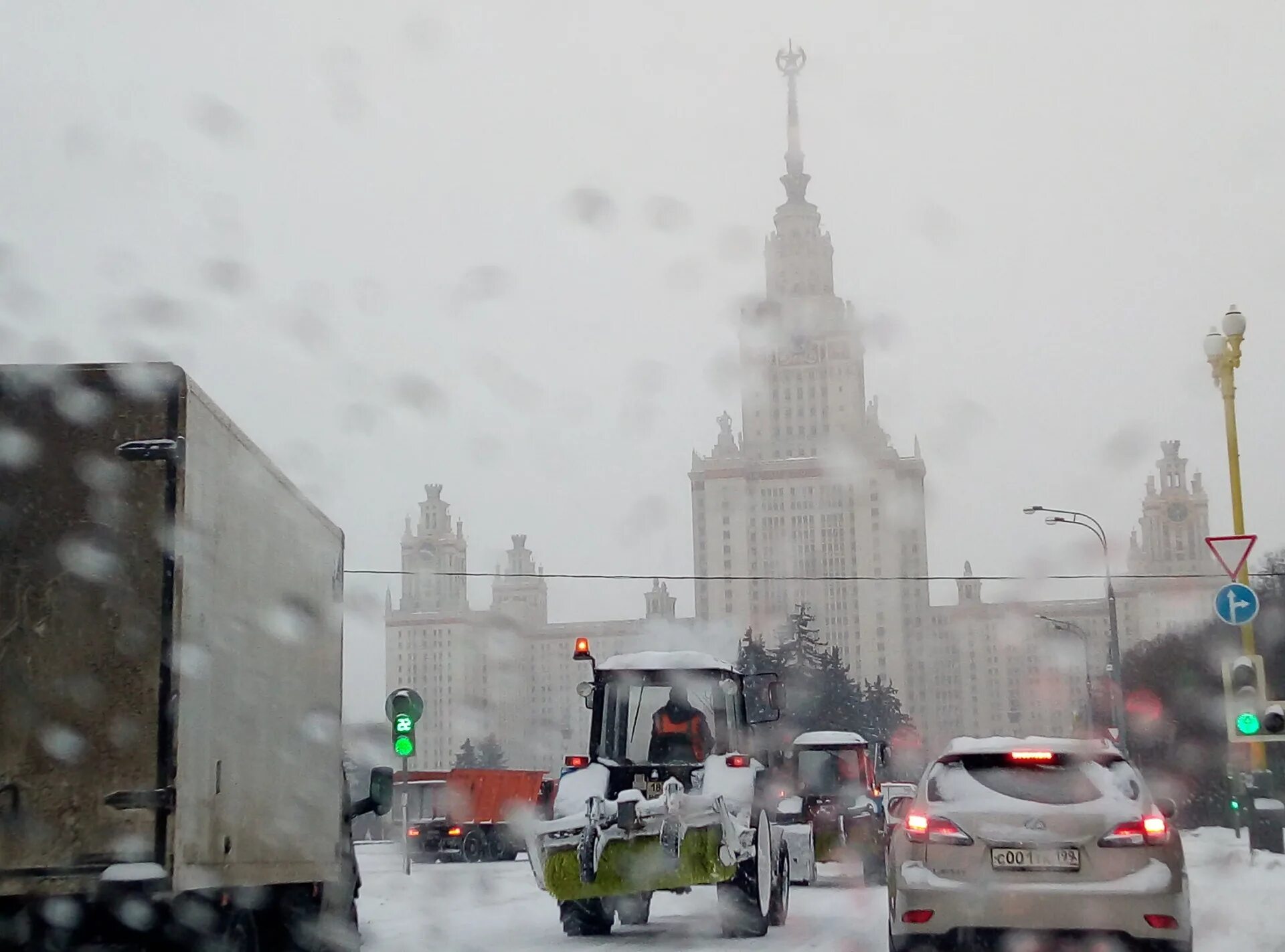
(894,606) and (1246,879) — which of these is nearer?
(1246,879)

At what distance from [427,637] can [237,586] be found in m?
146

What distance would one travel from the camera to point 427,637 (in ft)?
499

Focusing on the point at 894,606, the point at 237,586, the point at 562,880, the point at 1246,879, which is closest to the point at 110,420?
the point at 237,586

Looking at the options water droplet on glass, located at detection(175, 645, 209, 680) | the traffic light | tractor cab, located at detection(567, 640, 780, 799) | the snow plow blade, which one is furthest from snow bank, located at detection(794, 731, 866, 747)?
water droplet on glass, located at detection(175, 645, 209, 680)

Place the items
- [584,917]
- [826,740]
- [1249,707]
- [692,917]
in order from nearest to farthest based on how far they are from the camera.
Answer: [584,917] < [1249,707] < [692,917] < [826,740]

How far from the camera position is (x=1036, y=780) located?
32.0 ft

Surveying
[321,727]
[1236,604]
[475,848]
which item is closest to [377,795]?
[321,727]

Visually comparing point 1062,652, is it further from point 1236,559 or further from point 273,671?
point 273,671

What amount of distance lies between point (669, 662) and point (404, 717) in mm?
6849

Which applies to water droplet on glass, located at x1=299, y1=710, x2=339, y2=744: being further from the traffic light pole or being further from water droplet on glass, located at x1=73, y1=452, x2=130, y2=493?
the traffic light pole

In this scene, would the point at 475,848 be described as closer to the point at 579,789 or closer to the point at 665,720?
the point at 665,720

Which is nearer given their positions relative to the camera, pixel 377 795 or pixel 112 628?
pixel 112 628

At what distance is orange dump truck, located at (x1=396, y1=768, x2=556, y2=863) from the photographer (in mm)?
42406

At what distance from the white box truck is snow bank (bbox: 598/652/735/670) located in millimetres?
8089
